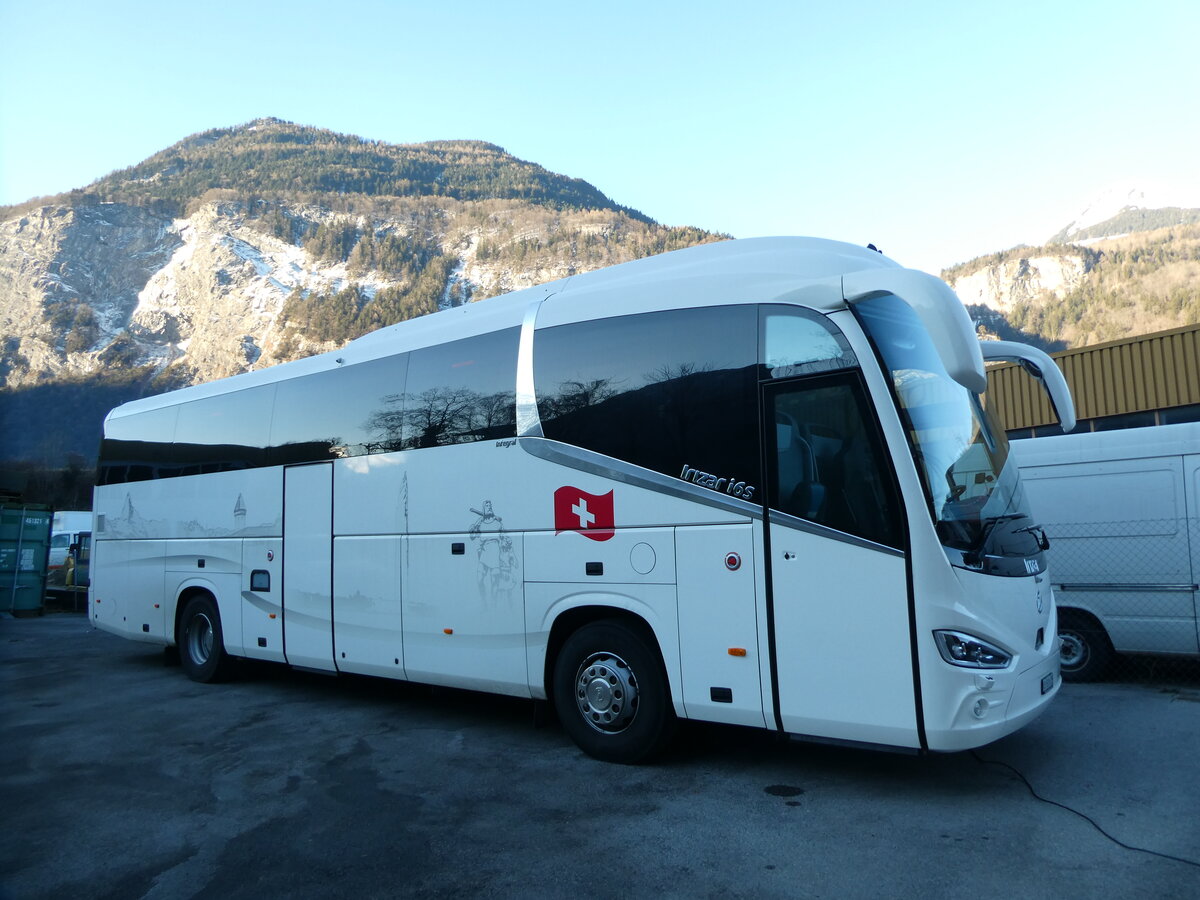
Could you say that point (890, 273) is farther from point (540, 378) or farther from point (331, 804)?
point (331, 804)

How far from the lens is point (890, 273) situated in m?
4.84

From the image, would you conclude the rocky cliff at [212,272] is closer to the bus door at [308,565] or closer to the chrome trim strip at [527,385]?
the bus door at [308,565]

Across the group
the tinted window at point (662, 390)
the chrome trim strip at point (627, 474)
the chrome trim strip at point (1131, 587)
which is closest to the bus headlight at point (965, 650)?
the chrome trim strip at point (627, 474)

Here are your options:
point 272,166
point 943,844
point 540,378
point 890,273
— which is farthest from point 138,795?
point 272,166

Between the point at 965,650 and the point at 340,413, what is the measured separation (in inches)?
238

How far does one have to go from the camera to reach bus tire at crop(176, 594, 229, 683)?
9938mm

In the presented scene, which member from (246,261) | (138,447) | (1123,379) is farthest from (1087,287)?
(246,261)

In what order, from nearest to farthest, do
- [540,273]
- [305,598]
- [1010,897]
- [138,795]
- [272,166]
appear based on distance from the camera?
[1010,897], [138,795], [305,598], [540,273], [272,166]

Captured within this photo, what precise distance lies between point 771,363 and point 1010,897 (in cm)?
313

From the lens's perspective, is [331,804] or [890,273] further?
[331,804]

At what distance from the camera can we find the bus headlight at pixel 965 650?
15.4 ft

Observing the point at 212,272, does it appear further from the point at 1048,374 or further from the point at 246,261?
the point at 1048,374

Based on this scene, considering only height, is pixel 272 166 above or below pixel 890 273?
above

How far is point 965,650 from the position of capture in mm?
4703
